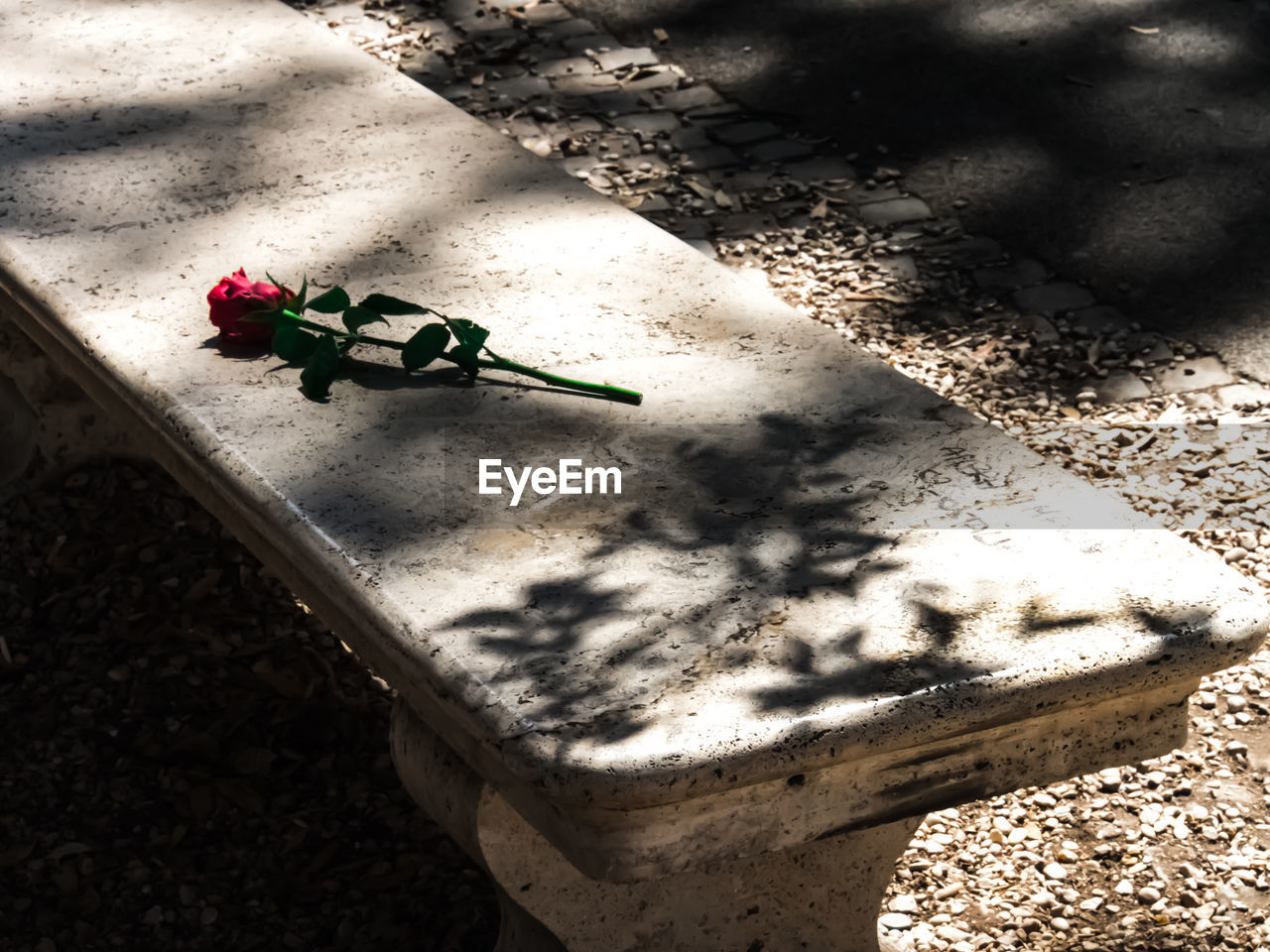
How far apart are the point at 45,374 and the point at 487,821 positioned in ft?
6.18

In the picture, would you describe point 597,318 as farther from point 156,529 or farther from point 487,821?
point 156,529

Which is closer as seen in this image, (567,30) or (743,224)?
(743,224)

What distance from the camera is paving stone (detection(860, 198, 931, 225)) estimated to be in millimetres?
4152

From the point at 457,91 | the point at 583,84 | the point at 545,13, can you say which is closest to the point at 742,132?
the point at 583,84

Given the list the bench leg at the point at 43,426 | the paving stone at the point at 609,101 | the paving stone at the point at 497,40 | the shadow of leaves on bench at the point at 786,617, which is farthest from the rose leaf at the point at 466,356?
the paving stone at the point at 497,40

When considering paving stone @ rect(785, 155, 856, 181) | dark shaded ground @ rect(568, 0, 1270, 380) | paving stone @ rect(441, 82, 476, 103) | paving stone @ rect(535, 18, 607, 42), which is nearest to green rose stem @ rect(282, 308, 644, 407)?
dark shaded ground @ rect(568, 0, 1270, 380)

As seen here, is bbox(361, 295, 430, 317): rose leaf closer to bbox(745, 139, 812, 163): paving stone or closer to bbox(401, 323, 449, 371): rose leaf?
bbox(401, 323, 449, 371): rose leaf

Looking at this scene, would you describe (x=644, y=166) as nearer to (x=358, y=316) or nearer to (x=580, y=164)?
(x=580, y=164)

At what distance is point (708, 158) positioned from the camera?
4473 millimetres

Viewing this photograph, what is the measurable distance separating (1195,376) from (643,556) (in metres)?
2.26

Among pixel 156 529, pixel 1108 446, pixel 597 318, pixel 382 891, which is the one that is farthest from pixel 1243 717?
pixel 156 529

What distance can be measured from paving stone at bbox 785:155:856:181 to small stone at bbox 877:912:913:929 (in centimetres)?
260

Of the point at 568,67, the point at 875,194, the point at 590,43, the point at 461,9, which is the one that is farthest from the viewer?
the point at 461,9

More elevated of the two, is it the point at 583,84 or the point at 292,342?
the point at 292,342
